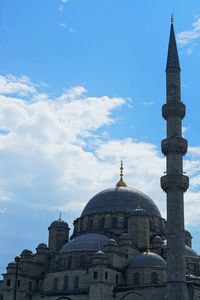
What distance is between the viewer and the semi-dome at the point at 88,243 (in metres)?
40.1

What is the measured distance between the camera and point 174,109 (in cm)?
3381

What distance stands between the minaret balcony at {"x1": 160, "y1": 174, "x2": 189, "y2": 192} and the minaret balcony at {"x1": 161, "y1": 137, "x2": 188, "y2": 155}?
51.5 inches

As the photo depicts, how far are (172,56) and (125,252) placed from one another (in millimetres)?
12235

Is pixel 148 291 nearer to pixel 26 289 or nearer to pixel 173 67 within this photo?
pixel 26 289

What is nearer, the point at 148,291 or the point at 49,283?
the point at 148,291

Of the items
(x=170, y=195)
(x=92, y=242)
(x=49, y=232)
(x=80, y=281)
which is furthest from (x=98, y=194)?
(x=170, y=195)

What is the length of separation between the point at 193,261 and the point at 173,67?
12.9 meters

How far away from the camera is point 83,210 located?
155ft

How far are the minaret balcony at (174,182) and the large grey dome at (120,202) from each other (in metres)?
11.6

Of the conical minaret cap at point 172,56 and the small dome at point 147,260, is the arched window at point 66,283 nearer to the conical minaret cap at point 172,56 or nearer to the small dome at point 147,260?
the small dome at point 147,260

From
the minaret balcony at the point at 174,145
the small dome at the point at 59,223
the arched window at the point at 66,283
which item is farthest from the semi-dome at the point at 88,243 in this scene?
the minaret balcony at the point at 174,145

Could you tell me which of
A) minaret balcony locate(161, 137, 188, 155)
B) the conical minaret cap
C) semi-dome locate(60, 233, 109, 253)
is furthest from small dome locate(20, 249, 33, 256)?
the conical minaret cap

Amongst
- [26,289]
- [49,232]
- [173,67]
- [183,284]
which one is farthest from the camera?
[49,232]

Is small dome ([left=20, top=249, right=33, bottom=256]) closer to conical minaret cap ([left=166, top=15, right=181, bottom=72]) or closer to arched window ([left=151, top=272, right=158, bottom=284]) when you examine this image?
arched window ([left=151, top=272, right=158, bottom=284])
